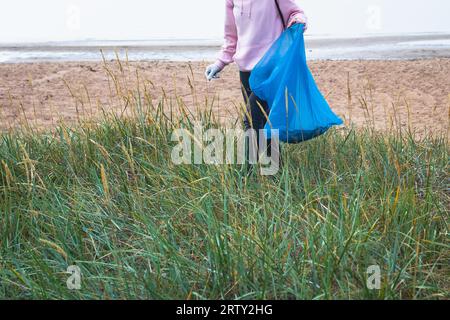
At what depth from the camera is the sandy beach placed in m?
7.55

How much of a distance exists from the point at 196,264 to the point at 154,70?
765 cm

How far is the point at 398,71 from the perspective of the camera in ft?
31.4

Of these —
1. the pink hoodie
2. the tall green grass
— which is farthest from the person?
the tall green grass

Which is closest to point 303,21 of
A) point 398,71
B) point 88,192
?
point 88,192

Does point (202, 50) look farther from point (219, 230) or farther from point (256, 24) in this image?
point (219, 230)

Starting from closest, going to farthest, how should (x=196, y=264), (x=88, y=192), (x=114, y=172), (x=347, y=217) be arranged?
(x=196, y=264), (x=347, y=217), (x=88, y=192), (x=114, y=172)

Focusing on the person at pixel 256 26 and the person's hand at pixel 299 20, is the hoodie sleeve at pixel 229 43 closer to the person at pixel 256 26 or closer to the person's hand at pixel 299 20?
the person at pixel 256 26

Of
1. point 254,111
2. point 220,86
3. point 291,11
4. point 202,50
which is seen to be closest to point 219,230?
point 254,111

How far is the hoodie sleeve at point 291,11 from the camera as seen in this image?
12.3ft

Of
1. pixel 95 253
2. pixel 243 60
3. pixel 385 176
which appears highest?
pixel 243 60

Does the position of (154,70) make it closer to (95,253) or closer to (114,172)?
(114,172)

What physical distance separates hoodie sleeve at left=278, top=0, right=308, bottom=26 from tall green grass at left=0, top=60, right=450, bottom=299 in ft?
2.75

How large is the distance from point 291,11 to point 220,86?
207 inches

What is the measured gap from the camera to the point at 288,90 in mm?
3811
